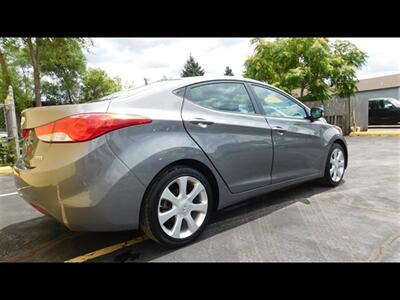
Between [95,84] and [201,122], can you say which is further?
[95,84]

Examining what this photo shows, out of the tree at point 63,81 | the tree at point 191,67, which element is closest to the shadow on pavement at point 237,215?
the tree at point 63,81

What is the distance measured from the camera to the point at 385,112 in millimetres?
15875

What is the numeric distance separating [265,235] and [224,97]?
56.2 inches

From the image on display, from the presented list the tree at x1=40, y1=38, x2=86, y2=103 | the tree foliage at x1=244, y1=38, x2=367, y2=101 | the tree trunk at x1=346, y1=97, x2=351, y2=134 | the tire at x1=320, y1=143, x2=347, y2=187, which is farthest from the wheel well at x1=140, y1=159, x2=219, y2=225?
the tree at x1=40, y1=38, x2=86, y2=103

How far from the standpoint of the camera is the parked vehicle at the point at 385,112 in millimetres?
15635

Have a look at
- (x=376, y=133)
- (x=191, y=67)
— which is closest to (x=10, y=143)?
(x=376, y=133)

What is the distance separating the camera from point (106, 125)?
223cm

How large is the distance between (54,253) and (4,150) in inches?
261

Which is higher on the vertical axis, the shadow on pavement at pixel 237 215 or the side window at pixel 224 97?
the side window at pixel 224 97

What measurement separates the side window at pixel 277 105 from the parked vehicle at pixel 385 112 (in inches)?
567

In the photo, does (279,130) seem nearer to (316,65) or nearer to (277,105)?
(277,105)

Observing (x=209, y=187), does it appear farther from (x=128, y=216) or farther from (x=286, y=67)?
Result: (x=286, y=67)

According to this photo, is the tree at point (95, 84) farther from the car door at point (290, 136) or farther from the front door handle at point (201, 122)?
the front door handle at point (201, 122)
